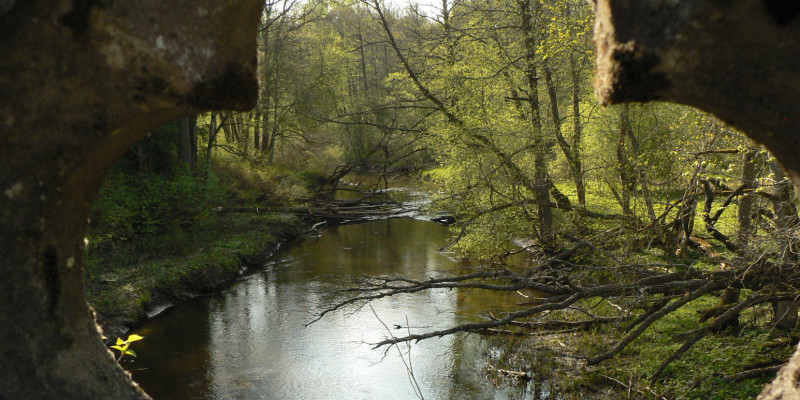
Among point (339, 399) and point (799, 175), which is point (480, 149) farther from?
point (799, 175)

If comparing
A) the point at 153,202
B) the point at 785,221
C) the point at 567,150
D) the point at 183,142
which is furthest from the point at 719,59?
the point at 183,142

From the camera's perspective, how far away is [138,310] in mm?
10703

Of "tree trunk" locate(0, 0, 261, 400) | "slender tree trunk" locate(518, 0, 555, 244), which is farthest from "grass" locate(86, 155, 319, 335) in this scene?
"tree trunk" locate(0, 0, 261, 400)

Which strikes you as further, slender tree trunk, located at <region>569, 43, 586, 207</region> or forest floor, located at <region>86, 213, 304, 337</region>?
slender tree trunk, located at <region>569, 43, 586, 207</region>

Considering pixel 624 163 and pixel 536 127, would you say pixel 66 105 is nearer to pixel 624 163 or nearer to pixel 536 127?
pixel 624 163

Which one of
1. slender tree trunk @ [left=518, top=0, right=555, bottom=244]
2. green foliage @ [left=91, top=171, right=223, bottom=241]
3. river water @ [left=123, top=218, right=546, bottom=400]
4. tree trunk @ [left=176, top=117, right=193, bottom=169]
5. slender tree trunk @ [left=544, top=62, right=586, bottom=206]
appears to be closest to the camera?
river water @ [left=123, top=218, right=546, bottom=400]

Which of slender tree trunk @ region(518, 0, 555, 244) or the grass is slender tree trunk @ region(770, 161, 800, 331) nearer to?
slender tree trunk @ region(518, 0, 555, 244)

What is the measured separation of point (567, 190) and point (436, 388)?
7293 mm

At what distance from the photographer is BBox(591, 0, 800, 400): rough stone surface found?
183 cm

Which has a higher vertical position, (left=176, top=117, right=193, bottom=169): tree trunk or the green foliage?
(left=176, top=117, right=193, bottom=169): tree trunk

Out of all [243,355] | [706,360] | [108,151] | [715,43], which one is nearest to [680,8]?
[715,43]

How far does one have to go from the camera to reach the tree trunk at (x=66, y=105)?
1.92 metres

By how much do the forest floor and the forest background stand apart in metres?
0.05

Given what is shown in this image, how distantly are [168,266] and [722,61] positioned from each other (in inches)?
502
